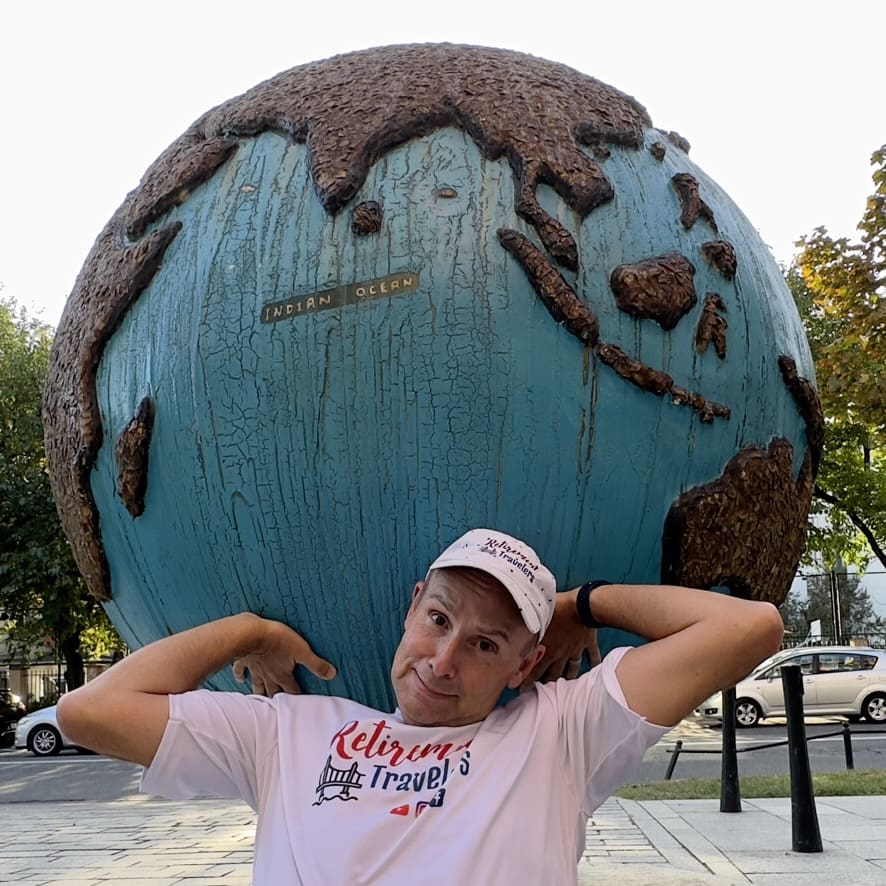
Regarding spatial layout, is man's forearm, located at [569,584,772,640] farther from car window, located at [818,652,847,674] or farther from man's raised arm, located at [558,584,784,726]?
car window, located at [818,652,847,674]

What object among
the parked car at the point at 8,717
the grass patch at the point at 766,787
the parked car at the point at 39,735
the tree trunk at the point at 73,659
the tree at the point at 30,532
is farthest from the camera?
the tree trunk at the point at 73,659

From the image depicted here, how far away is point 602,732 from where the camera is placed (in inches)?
67.2

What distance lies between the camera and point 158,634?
227cm

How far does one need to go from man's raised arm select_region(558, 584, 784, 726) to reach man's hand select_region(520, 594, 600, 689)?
192 mm

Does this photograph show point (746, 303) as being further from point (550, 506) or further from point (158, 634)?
point (158, 634)

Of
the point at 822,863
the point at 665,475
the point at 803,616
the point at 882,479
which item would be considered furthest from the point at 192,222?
the point at 803,616

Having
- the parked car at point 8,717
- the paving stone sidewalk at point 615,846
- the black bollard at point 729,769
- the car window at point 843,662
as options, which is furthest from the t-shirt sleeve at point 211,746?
the parked car at point 8,717

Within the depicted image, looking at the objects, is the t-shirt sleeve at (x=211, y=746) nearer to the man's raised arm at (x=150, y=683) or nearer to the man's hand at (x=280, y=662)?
the man's raised arm at (x=150, y=683)

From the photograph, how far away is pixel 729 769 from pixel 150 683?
242 inches

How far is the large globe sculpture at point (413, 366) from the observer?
1889 millimetres

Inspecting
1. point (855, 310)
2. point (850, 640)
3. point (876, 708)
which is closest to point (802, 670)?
point (876, 708)

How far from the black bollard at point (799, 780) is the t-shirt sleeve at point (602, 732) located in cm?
466

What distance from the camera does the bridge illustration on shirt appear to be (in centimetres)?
167

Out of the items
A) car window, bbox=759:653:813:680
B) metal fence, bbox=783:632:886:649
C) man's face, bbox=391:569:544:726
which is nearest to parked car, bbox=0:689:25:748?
car window, bbox=759:653:813:680
